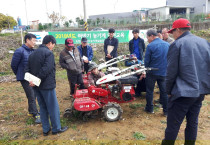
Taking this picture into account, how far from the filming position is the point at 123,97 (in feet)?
13.7

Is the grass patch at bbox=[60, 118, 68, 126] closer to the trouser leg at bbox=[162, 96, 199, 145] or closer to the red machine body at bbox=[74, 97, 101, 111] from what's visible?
the red machine body at bbox=[74, 97, 101, 111]

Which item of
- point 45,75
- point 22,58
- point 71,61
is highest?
point 22,58

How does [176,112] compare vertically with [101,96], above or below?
above

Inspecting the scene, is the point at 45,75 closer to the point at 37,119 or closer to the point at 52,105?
the point at 52,105

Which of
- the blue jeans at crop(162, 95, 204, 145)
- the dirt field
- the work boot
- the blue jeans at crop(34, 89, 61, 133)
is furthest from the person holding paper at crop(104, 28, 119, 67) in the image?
the blue jeans at crop(162, 95, 204, 145)

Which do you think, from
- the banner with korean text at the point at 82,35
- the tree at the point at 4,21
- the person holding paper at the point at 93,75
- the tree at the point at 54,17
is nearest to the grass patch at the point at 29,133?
the person holding paper at the point at 93,75

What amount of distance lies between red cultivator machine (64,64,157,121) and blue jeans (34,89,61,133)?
50 cm

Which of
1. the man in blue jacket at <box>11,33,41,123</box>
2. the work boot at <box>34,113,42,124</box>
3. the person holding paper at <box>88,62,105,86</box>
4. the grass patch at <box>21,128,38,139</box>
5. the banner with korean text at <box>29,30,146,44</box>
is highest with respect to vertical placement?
the banner with korean text at <box>29,30,146,44</box>

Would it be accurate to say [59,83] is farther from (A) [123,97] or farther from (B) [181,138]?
(B) [181,138]

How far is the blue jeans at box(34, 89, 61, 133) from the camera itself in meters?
3.34

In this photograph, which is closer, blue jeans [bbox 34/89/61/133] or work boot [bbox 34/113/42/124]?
blue jeans [bbox 34/89/61/133]

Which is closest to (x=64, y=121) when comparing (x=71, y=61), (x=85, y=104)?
(x=85, y=104)

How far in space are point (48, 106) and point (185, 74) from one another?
259 centimetres

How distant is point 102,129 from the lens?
376 cm
